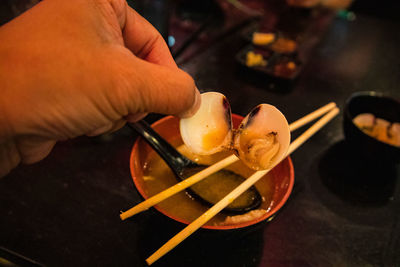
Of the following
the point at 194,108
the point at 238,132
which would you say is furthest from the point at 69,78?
the point at 238,132

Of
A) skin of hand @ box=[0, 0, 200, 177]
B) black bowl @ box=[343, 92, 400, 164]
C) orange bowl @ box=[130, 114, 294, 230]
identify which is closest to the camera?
skin of hand @ box=[0, 0, 200, 177]

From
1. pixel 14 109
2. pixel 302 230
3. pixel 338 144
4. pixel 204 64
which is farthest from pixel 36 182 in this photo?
pixel 338 144

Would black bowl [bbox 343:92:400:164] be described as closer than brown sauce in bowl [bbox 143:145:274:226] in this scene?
No

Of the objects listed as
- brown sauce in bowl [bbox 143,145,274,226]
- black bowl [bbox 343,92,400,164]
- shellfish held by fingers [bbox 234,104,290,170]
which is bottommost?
black bowl [bbox 343,92,400,164]

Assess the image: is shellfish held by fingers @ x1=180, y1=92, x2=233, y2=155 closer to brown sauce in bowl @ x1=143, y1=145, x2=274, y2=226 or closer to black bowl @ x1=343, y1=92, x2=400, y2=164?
brown sauce in bowl @ x1=143, y1=145, x2=274, y2=226

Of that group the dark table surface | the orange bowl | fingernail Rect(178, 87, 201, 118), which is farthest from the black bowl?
fingernail Rect(178, 87, 201, 118)

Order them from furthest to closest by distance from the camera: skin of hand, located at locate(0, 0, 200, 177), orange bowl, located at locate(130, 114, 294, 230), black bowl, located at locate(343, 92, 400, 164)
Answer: black bowl, located at locate(343, 92, 400, 164) → orange bowl, located at locate(130, 114, 294, 230) → skin of hand, located at locate(0, 0, 200, 177)

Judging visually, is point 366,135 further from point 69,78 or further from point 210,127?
point 69,78
